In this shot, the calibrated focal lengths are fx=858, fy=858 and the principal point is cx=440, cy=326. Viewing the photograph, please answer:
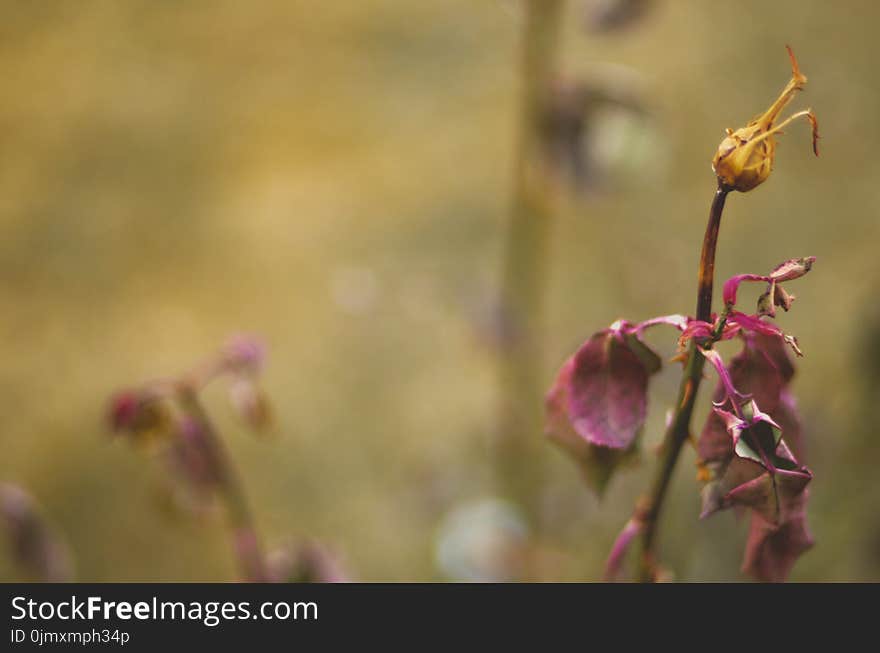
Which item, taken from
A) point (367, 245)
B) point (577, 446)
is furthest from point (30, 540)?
point (367, 245)

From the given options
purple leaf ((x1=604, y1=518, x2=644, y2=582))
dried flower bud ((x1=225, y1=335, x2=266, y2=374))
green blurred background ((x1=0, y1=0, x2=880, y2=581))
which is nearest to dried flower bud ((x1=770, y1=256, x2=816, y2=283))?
purple leaf ((x1=604, y1=518, x2=644, y2=582))

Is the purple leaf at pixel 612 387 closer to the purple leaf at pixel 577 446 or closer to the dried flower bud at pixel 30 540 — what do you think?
the purple leaf at pixel 577 446

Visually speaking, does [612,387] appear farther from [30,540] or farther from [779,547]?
[30,540]

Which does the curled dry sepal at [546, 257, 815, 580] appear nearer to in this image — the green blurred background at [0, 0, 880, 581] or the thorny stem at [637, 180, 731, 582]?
the thorny stem at [637, 180, 731, 582]

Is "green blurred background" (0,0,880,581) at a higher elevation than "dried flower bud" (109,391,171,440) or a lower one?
higher

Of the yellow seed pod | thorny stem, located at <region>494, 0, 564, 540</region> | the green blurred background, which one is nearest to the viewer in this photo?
the yellow seed pod

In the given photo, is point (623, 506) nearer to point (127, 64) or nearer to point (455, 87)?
point (455, 87)

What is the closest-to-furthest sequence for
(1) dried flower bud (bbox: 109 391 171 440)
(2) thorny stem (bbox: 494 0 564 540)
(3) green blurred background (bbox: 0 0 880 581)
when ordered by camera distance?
(1) dried flower bud (bbox: 109 391 171 440)
(2) thorny stem (bbox: 494 0 564 540)
(3) green blurred background (bbox: 0 0 880 581)
